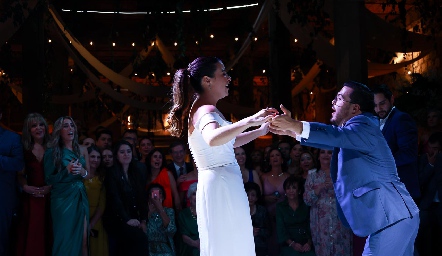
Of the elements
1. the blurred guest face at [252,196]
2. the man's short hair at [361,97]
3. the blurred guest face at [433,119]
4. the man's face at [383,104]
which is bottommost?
the blurred guest face at [252,196]

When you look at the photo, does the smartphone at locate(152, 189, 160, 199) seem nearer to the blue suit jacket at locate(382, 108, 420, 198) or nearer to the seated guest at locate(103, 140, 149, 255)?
the seated guest at locate(103, 140, 149, 255)

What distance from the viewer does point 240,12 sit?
43.4 feet

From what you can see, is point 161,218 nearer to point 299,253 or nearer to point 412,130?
point 299,253

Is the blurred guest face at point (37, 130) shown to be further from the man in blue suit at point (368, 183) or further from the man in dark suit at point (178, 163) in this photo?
the man in blue suit at point (368, 183)

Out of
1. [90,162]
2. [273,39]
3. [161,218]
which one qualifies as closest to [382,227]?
[161,218]

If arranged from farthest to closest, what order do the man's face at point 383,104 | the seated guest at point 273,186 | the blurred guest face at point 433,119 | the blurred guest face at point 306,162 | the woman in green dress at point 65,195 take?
the blurred guest face at point 433,119 < the blurred guest face at point 306,162 < the seated guest at point 273,186 < the woman in green dress at point 65,195 < the man's face at point 383,104

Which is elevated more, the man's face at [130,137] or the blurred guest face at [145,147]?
the man's face at [130,137]

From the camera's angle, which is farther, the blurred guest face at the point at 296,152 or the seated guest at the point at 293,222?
the blurred guest face at the point at 296,152

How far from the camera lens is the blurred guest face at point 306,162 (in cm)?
651

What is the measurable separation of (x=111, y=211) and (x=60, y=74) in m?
7.62

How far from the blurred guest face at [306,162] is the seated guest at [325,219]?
496 millimetres

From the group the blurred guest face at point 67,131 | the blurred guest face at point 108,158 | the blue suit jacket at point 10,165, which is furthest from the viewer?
the blurred guest face at point 108,158

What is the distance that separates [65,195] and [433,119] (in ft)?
12.6

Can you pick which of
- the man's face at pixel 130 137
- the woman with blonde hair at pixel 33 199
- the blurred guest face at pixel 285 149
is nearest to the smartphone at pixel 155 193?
the woman with blonde hair at pixel 33 199
